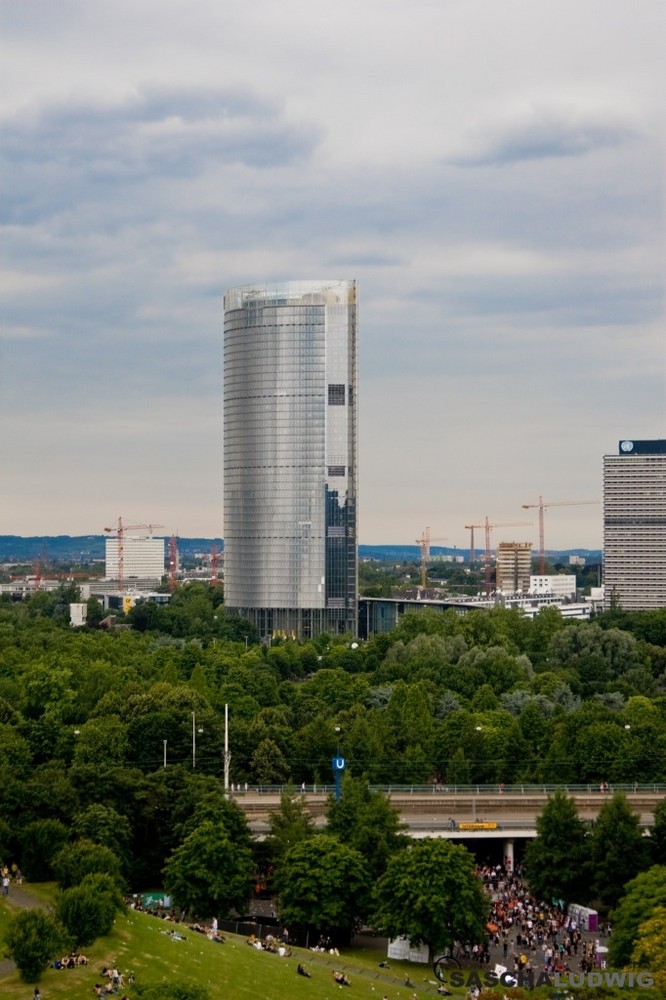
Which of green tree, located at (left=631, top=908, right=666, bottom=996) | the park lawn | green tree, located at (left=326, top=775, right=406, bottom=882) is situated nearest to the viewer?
the park lawn

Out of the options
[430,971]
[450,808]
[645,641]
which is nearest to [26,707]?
[450,808]

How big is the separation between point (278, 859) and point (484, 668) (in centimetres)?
7158

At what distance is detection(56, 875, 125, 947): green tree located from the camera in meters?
63.9

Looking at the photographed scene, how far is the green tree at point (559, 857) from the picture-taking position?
78938 millimetres

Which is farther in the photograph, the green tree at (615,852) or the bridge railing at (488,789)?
the bridge railing at (488,789)

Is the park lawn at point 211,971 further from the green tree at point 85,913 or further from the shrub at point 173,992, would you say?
the shrub at point 173,992

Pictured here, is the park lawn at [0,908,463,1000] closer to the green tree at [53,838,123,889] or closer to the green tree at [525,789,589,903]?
the green tree at [53,838,123,889]

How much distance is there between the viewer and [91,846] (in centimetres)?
7269

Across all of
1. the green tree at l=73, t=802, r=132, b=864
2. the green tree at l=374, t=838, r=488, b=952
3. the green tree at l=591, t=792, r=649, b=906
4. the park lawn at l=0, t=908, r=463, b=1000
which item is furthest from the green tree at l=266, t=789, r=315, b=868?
the green tree at l=591, t=792, r=649, b=906

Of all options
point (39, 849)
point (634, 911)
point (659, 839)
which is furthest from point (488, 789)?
point (39, 849)

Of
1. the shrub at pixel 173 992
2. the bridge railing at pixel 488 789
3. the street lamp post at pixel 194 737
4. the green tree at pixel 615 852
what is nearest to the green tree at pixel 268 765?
the bridge railing at pixel 488 789

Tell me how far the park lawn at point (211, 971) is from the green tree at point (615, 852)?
11.1 metres

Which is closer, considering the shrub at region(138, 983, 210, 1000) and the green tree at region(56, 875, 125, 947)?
the shrub at region(138, 983, 210, 1000)

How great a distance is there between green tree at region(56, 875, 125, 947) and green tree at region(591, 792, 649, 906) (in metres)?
24.8
